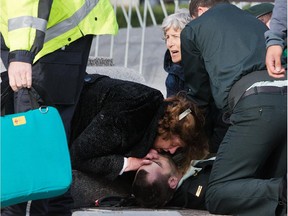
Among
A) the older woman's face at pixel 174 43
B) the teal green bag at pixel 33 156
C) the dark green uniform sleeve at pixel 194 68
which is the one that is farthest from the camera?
the older woman's face at pixel 174 43

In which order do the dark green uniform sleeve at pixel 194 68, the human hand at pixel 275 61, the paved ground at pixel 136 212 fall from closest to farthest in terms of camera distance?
the human hand at pixel 275 61 → the dark green uniform sleeve at pixel 194 68 → the paved ground at pixel 136 212

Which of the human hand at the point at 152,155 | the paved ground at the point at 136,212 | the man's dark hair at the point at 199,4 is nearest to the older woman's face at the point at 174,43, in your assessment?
the man's dark hair at the point at 199,4

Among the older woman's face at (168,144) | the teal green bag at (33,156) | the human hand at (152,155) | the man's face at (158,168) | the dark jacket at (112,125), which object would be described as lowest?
the man's face at (158,168)

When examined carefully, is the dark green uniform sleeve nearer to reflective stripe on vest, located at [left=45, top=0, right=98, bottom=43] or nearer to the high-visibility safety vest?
the high-visibility safety vest

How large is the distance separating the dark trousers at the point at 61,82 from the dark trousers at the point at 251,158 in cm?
90

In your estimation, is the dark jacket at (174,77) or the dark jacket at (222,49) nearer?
the dark jacket at (222,49)

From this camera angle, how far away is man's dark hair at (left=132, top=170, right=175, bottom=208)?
5.26 meters

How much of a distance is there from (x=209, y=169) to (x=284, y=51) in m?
1.20

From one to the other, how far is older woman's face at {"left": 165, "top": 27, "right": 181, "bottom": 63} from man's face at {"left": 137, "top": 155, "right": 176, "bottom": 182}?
33.8 inches

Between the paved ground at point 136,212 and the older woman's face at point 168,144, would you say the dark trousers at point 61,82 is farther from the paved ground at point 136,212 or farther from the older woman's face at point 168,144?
the older woman's face at point 168,144

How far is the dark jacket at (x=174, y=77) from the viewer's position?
19.5ft

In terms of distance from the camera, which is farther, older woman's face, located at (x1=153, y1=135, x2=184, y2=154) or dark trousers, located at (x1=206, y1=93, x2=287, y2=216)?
older woman's face, located at (x1=153, y1=135, x2=184, y2=154)

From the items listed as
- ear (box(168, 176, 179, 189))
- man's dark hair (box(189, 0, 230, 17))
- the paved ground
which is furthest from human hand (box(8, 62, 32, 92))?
man's dark hair (box(189, 0, 230, 17))

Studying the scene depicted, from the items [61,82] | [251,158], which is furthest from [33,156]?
[251,158]
